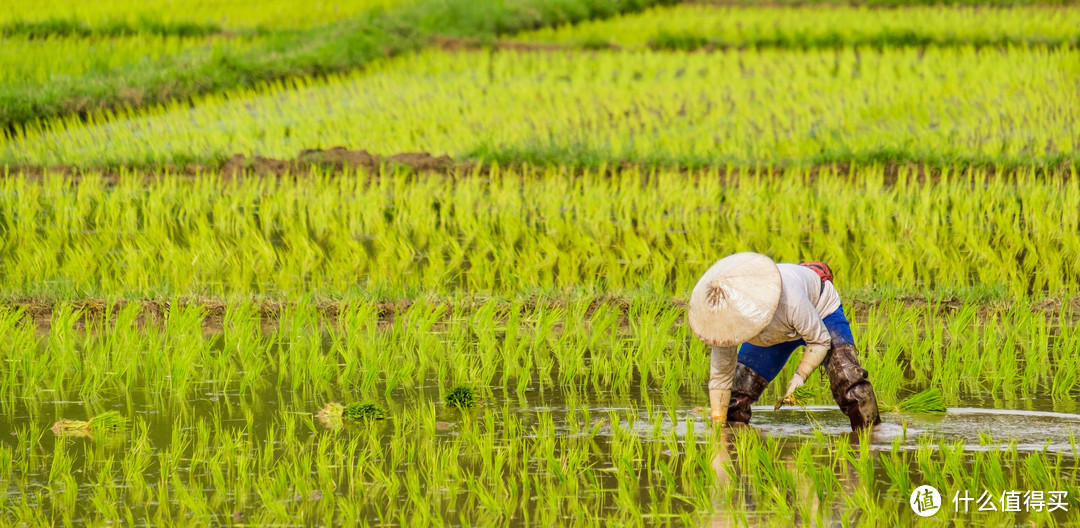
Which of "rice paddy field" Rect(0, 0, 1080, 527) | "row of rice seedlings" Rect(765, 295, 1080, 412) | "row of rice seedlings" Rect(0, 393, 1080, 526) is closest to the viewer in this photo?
"row of rice seedlings" Rect(0, 393, 1080, 526)

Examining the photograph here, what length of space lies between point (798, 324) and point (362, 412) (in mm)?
1349

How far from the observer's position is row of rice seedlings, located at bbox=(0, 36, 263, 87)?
41.0 feet

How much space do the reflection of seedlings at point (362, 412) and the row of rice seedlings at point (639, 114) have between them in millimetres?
5689

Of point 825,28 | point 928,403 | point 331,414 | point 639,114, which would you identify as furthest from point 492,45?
point 928,403

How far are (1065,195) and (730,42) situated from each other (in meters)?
7.75

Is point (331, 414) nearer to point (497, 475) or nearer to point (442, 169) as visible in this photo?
point (497, 475)

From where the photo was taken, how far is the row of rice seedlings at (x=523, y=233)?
618 centimetres

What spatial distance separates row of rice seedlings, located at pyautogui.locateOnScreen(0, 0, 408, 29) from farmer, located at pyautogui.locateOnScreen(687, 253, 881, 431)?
12.7m

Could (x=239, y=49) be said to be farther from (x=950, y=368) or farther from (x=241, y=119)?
(x=950, y=368)

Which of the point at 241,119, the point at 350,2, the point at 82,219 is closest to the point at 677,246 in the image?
the point at 82,219

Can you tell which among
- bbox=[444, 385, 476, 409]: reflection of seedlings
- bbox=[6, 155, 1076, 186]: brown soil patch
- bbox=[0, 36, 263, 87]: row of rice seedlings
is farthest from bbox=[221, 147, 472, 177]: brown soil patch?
bbox=[444, 385, 476, 409]: reflection of seedlings

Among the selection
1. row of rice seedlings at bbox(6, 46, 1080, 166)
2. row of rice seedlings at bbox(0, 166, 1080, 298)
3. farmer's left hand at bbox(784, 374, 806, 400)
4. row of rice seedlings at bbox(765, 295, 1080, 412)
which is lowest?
row of rice seedlings at bbox(765, 295, 1080, 412)

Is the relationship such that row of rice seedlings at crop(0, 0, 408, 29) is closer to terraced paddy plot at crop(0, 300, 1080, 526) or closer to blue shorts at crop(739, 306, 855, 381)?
terraced paddy plot at crop(0, 300, 1080, 526)

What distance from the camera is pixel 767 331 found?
3.54m
